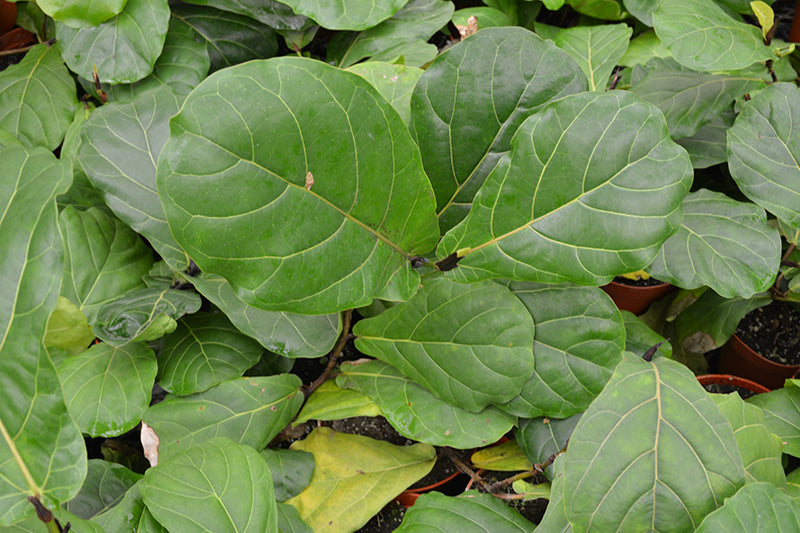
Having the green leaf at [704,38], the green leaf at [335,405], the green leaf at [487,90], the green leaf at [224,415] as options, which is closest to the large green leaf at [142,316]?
the green leaf at [224,415]

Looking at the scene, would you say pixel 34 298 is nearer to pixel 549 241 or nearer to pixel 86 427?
pixel 86 427

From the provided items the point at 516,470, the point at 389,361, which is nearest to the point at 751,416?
the point at 516,470

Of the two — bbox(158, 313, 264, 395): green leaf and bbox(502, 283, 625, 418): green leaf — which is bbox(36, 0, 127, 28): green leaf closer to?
bbox(158, 313, 264, 395): green leaf

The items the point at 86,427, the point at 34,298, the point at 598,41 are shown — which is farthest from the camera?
the point at 598,41

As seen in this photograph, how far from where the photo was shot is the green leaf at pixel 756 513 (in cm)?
62

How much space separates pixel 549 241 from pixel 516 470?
37 centimetres

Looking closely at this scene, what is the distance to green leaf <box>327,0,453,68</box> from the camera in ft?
3.50

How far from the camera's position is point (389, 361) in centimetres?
84

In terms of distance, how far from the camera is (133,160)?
837mm

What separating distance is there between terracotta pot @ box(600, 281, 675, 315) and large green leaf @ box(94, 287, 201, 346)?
2.41 ft

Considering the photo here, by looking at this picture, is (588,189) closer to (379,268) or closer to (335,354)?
(379,268)

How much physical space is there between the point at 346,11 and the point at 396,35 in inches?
5.1

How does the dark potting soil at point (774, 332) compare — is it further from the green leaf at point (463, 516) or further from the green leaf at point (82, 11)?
the green leaf at point (82, 11)

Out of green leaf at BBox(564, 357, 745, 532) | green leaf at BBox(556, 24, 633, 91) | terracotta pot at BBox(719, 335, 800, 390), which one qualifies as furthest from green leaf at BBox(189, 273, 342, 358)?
terracotta pot at BBox(719, 335, 800, 390)
